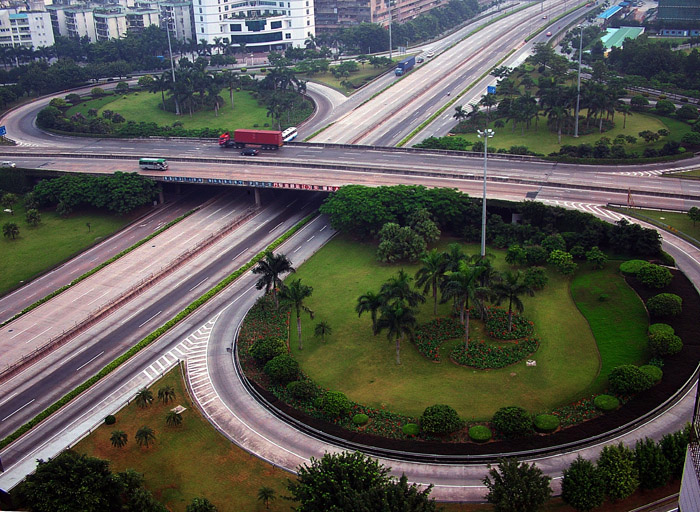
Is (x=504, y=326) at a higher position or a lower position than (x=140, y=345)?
higher

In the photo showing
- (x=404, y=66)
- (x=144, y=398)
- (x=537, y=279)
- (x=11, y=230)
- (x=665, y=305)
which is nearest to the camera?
(x=144, y=398)

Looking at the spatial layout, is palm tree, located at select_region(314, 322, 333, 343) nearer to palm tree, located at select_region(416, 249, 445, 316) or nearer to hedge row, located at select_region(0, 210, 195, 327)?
palm tree, located at select_region(416, 249, 445, 316)

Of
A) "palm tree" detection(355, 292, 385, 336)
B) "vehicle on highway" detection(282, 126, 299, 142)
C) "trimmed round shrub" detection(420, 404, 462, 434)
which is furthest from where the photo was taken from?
"vehicle on highway" detection(282, 126, 299, 142)

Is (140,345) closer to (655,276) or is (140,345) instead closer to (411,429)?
(411,429)

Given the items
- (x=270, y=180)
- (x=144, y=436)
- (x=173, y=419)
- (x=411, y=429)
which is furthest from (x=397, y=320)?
(x=270, y=180)

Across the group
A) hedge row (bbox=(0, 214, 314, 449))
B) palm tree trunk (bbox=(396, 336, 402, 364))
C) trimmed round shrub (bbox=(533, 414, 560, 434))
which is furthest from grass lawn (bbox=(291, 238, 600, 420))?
hedge row (bbox=(0, 214, 314, 449))

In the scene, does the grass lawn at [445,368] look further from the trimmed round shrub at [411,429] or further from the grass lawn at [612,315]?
the trimmed round shrub at [411,429]

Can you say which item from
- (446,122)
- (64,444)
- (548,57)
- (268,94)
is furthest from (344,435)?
(548,57)
